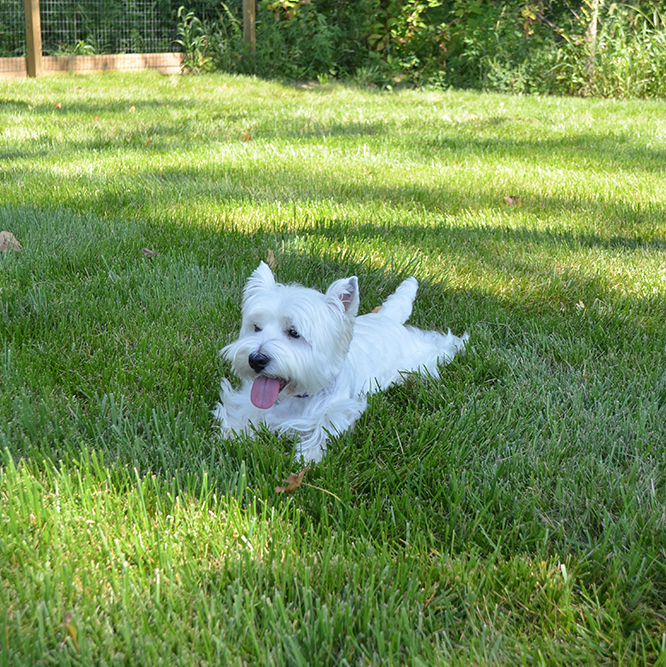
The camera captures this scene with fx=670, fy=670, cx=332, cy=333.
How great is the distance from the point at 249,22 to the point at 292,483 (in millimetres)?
12778

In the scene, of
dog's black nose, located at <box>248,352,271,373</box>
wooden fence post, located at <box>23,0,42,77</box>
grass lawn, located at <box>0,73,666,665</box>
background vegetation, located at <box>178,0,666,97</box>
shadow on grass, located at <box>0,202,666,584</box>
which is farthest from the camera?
background vegetation, located at <box>178,0,666,97</box>

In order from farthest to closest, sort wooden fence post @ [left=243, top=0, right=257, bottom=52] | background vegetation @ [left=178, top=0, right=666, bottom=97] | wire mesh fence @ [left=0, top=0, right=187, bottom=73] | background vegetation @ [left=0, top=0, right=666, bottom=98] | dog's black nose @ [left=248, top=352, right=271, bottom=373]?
wire mesh fence @ [left=0, top=0, right=187, bottom=73]
wooden fence post @ [left=243, top=0, right=257, bottom=52]
background vegetation @ [left=0, top=0, right=666, bottom=98]
background vegetation @ [left=178, top=0, right=666, bottom=97]
dog's black nose @ [left=248, top=352, right=271, bottom=373]

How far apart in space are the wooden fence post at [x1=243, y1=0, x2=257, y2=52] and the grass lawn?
8.48m

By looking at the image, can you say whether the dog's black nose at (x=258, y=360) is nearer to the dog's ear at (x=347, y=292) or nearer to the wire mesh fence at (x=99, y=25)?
the dog's ear at (x=347, y=292)

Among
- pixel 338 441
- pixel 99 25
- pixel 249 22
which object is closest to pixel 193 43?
pixel 249 22

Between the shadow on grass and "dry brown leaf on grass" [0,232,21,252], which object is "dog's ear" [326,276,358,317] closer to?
the shadow on grass

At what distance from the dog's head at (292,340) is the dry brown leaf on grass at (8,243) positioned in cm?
195

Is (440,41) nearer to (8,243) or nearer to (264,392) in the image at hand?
(8,243)

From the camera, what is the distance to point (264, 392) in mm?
2463

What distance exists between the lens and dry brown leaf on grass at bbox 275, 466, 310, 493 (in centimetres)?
206

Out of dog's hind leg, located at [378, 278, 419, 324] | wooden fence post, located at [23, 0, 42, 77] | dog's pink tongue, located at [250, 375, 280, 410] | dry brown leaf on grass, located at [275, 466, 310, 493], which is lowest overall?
dry brown leaf on grass, located at [275, 466, 310, 493]

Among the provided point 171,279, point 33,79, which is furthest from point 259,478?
point 33,79

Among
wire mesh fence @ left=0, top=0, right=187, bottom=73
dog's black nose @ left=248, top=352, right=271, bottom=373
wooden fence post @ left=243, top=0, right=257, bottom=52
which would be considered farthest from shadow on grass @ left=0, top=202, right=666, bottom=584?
wire mesh fence @ left=0, top=0, right=187, bottom=73

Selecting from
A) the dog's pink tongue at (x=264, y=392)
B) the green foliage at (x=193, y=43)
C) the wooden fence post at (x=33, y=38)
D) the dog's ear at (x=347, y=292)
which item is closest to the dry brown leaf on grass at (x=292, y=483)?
the dog's pink tongue at (x=264, y=392)
